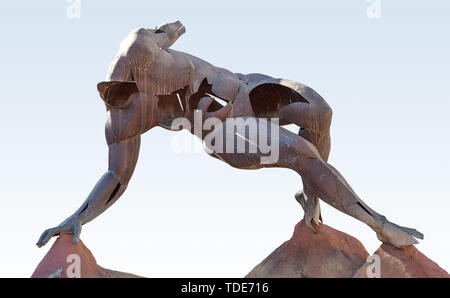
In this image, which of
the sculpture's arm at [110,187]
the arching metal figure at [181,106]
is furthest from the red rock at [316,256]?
the sculpture's arm at [110,187]

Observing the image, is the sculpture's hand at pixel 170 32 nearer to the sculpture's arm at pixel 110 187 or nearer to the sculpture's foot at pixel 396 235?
the sculpture's arm at pixel 110 187

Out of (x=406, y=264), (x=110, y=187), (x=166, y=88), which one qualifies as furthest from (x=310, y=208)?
(x=110, y=187)

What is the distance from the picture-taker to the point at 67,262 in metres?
7.68

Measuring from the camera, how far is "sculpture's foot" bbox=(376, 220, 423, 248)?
7434 mm

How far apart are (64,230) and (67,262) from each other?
15.1 inches

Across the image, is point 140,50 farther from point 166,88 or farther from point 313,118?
point 313,118

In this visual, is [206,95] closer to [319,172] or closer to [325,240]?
[319,172]

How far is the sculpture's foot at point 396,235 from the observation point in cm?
743

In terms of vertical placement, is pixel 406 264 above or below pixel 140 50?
below

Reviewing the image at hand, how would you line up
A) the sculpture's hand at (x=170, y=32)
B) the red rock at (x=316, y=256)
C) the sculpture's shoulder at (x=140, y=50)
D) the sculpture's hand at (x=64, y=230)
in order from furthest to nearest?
the red rock at (x=316, y=256) → the sculpture's hand at (x=170, y=32) → the sculpture's hand at (x=64, y=230) → the sculpture's shoulder at (x=140, y=50)

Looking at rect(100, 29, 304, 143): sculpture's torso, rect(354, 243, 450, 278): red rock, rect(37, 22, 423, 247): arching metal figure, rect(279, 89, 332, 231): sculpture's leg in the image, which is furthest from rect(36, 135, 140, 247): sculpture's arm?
rect(354, 243, 450, 278): red rock

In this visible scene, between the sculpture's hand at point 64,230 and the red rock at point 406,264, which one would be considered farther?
the sculpture's hand at point 64,230

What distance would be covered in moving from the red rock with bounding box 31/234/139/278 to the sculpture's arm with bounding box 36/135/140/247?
14 centimetres
